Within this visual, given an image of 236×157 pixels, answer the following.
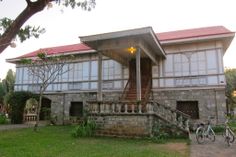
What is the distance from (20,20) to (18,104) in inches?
596

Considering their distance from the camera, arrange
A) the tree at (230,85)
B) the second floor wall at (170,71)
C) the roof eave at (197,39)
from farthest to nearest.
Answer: the tree at (230,85) → the second floor wall at (170,71) → the roof eave at (197,39)

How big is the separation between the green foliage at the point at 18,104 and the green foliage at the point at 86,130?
9.32 meters

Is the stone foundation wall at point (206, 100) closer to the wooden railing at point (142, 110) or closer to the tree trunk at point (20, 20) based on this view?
the wooden railing at point (142, 110)

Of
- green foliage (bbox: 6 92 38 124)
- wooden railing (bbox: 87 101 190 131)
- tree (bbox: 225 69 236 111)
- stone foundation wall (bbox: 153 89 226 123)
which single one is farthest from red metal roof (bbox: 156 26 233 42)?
tree (bbox: 225 69 236 111)

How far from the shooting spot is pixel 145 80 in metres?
15.3

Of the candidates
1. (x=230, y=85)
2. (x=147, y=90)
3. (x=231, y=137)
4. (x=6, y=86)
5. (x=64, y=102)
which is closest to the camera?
(x=231, y=137)

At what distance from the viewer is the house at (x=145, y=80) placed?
10.8 m

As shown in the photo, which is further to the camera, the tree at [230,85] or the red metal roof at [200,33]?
the tree at [230,85]

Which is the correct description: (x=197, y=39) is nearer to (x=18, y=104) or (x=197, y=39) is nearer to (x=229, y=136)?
(x=229, y=136)

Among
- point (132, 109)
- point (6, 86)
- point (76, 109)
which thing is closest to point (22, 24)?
point (132, 109)

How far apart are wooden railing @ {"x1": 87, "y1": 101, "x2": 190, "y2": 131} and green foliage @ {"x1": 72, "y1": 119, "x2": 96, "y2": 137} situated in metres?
0.56

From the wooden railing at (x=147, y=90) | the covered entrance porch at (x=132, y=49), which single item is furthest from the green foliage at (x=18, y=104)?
the wooden railing at (x=147, y=90)

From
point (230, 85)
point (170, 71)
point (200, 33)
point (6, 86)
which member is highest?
point (200, 33)

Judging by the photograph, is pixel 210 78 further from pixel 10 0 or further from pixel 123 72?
pixel 10 0
